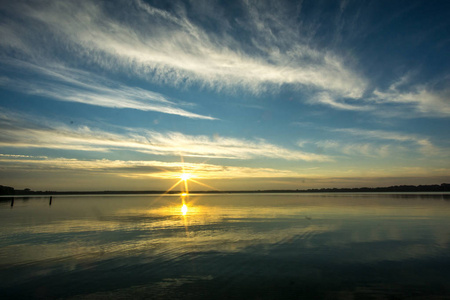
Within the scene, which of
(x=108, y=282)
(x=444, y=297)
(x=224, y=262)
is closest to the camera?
(x=444, y=297)

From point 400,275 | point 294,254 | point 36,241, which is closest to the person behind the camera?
point 400,275

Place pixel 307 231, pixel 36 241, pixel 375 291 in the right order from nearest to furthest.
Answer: pixel 375 291, pixel 36 241, pixel 307 231

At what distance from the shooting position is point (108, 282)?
12547mm

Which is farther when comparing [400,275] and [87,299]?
[400,275]

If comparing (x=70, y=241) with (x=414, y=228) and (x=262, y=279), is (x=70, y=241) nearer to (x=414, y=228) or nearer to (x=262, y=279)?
(x=262, y=279)

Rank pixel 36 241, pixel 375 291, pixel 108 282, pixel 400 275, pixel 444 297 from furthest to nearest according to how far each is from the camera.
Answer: pixel 36 241, pixel 400 275, pixel 108 282, pixel 375 291, pixel 444 297

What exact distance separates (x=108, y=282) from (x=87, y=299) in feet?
6.29

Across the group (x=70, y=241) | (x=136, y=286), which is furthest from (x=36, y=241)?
(x=136, y=286)

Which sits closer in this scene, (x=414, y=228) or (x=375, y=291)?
(x=375, y=291)

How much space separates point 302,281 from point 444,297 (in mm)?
5313

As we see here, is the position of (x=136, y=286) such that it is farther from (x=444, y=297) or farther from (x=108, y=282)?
(x=444, y=297)

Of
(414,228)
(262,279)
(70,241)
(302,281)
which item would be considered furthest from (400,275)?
(70,241)

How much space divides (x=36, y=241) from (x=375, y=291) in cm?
2429

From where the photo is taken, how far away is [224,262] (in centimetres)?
1594
